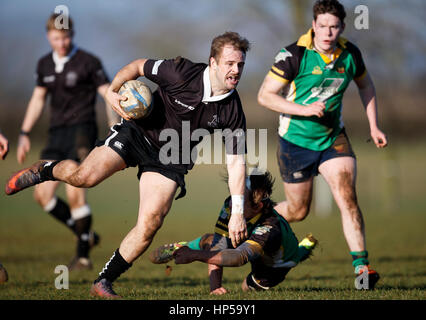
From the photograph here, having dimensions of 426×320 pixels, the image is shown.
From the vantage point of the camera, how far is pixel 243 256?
5.14 metres

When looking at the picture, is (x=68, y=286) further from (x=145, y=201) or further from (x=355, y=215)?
(x=355, y=215)

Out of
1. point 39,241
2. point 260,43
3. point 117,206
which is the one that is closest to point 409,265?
point 39,241

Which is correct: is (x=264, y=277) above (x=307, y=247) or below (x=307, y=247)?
below

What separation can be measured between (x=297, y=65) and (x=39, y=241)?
24.7 feet

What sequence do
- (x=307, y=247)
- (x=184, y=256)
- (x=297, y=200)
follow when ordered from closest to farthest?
(x=184, y=256) → (x=307, y=247) → (x=297, y=200)

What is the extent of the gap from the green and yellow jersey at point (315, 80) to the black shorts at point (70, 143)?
3.01 metres

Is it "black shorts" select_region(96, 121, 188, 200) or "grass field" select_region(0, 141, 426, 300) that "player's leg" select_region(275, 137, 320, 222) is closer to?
"grass field" select_region(0, 141, 426, 300)

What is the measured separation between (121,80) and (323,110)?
2.03 m

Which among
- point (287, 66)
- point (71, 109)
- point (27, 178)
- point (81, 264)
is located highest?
point (287, 66)

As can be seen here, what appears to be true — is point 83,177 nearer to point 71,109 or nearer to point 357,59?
point 357,59

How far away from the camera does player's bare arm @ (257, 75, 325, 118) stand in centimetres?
576

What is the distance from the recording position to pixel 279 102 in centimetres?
601

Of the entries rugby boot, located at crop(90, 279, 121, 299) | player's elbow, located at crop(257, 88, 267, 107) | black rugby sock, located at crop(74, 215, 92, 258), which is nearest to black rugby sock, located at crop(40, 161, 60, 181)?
rugby boot, located at crop(90, 279, 121, 299)

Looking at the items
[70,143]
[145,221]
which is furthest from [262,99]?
[70,143]
